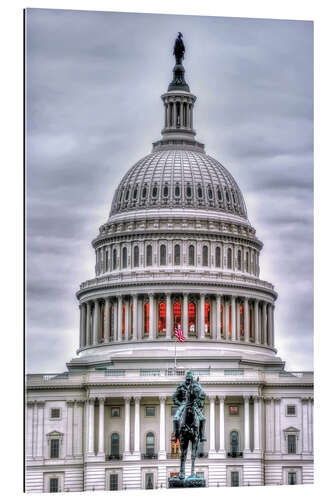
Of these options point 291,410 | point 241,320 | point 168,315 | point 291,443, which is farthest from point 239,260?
point 291,443

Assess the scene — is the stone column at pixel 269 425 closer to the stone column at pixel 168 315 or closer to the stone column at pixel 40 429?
the stone column at pixel 168 315

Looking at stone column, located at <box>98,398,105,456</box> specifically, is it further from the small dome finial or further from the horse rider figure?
the horse rider figure

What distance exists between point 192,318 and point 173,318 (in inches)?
68.7

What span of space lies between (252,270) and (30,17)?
57.4 meters

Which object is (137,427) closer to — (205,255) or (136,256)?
(136,256)

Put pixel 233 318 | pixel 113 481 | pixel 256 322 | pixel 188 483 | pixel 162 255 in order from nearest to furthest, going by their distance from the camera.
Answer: pixel 188 483 < pixel 113 481 < pixel 233 318 < pixel 256 322 < pixel 162 255

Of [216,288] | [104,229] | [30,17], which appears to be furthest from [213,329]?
[30,17]

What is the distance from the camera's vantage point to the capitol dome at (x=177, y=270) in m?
149

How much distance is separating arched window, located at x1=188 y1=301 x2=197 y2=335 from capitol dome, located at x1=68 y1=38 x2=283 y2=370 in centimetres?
13

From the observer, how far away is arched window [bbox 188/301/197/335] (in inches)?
5920

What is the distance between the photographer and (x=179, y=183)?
15588 centimetres

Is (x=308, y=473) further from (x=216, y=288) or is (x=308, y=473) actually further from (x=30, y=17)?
(x=30, y=17)

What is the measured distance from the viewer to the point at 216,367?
145 meters

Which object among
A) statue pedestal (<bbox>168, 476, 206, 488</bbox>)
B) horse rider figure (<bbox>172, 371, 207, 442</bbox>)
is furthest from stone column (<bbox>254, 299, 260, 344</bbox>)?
horse rider figure (<bbox>172, 371, 207, 442</bbox>)
